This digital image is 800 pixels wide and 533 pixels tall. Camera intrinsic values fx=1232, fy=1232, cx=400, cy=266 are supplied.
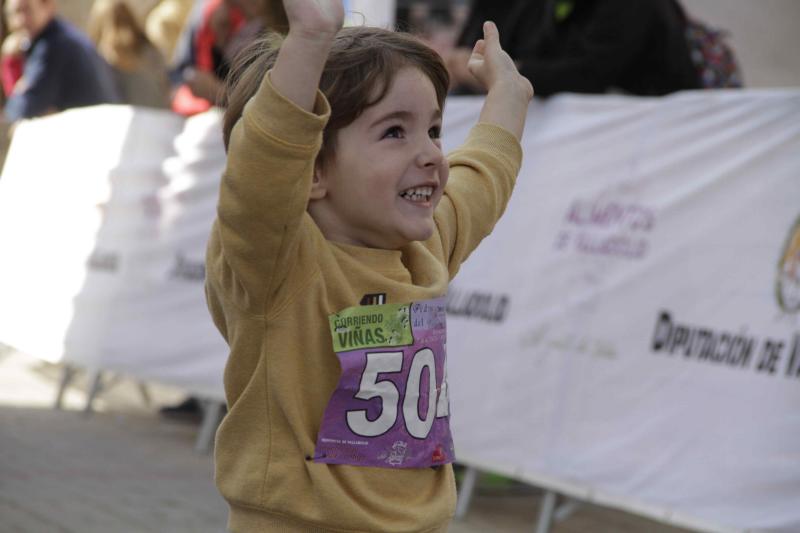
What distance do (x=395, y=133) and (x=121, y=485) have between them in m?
3.49

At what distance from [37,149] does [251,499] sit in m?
5.75

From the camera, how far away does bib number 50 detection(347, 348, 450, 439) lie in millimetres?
2258

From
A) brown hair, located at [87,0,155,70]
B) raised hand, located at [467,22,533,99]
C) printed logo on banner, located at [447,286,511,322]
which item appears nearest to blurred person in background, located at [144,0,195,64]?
brown hair, located at [87,0,155,70]

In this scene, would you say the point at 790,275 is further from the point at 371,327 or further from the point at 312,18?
the point at 312,18

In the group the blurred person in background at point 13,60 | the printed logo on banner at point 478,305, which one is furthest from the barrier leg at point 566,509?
the blurred person in background at point 13,60

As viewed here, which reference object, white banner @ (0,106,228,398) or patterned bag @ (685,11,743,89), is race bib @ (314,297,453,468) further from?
white banner @ (0,106,228,398)

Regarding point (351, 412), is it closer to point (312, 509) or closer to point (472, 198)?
point (312, 509)

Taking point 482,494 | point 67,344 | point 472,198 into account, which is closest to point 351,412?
point 472,198

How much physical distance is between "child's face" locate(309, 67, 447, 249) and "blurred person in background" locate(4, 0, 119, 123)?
635 cm

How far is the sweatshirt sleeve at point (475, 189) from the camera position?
2.68m

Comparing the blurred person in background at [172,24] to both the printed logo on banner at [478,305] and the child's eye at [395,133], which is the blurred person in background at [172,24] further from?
the child's eye at [395,133]

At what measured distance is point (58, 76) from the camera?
8.36 meters

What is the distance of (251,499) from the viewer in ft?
7.43

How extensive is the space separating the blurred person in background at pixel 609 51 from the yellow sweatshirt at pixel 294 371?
3026mm
